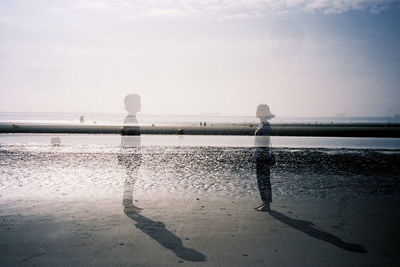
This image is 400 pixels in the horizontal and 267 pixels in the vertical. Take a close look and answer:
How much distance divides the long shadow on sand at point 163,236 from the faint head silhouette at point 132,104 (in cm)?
265

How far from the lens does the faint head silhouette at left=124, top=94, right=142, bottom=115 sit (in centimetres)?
793

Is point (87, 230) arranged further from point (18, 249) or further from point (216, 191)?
point (216, 191)

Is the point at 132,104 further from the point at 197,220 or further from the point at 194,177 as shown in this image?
the point at 194,177

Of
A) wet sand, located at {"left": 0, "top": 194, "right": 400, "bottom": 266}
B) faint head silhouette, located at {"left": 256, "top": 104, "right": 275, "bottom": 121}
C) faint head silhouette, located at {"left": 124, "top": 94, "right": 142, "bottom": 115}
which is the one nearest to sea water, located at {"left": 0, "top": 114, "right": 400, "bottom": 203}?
wet sand, located at {"left": 0, "top": 194, "right": 400, "bottom": 266}

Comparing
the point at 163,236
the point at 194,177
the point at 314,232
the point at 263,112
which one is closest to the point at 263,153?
the point at 263,112

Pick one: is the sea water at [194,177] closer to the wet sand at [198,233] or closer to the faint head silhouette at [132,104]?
the wet sand at [198,233]

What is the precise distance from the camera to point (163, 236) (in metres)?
5.34

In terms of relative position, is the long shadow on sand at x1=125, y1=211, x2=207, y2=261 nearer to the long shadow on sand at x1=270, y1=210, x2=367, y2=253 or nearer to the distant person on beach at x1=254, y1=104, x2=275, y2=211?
the long shadow on sand at x1=270, y1=210, x2=367, y2=253

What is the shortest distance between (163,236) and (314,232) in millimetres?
2780

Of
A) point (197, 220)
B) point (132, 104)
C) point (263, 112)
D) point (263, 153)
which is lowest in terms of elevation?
point (197, 220)

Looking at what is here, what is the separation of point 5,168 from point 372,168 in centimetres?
1623

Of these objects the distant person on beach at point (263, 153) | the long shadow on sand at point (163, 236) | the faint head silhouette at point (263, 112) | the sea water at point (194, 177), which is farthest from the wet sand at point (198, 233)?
the faint head silhouette at point (263, 112)

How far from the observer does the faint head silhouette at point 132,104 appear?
793 cm

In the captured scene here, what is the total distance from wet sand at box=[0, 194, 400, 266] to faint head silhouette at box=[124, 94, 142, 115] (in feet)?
7.87
